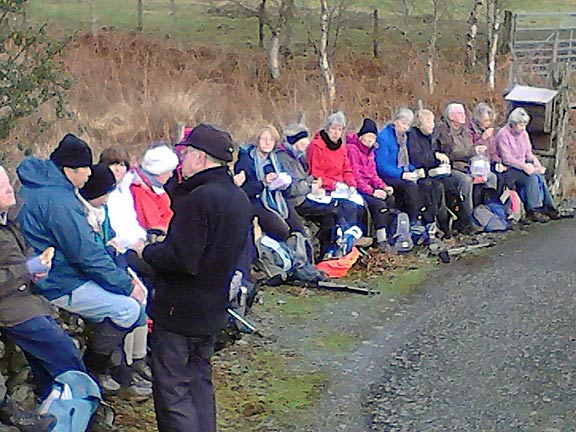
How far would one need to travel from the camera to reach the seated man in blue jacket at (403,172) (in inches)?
412

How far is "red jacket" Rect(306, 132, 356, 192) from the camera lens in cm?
974

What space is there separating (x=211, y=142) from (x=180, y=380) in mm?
1162

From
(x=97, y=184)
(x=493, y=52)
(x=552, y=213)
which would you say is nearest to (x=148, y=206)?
(x=97, y=184)

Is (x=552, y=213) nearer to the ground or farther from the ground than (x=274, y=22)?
nearer to the ground

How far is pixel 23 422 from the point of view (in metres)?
4.74

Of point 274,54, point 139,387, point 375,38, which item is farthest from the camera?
point 375,38

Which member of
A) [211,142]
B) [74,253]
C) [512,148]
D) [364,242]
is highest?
[211,142]

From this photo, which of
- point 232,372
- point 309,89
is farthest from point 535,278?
point 309,89

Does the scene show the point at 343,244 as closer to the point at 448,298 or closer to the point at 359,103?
the point at 448,298

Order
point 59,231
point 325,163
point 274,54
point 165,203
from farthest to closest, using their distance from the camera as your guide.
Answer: point 274,54 < point 325,163 < point 165,203 < point 59,231

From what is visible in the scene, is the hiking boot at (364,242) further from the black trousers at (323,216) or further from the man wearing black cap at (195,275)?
the man wearing black cap at (195,275)

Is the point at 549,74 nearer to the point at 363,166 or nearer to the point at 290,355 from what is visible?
the point at 363,166

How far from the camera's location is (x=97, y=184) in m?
6.12

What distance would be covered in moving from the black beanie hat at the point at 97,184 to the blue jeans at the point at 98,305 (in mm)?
743
